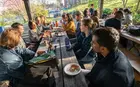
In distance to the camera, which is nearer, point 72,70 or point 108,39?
point 108,39

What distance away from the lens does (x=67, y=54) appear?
2104mm

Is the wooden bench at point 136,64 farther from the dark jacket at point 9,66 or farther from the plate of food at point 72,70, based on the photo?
the dark jacket at point 9,66

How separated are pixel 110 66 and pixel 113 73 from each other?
8 cm

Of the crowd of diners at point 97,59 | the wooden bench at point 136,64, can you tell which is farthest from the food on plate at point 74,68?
the wooden bench at point 136,64

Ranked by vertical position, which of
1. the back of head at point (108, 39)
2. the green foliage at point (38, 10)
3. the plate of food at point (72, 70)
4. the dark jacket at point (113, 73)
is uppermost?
the green foliage at point (38, 10)

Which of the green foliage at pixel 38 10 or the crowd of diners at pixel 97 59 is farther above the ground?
the green foliage at pixel 38 10

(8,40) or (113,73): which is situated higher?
(8,40)

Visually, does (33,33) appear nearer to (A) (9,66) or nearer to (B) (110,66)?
(A) (9,66)

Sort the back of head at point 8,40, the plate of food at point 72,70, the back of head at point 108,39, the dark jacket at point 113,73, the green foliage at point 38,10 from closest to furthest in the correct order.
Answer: the dark jacket at point 113,73 < the back of head at point 108,39 < the plate of food at point 72,70 < the back of head at point 8,40 < the green foliage at point 38,10

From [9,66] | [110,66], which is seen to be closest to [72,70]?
[110,66]

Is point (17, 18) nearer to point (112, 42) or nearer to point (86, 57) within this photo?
point (86, 57)

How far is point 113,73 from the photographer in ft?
3.42

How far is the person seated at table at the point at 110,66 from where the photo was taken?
1.03m

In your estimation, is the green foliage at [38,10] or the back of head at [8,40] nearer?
the back of head at [8,40]
